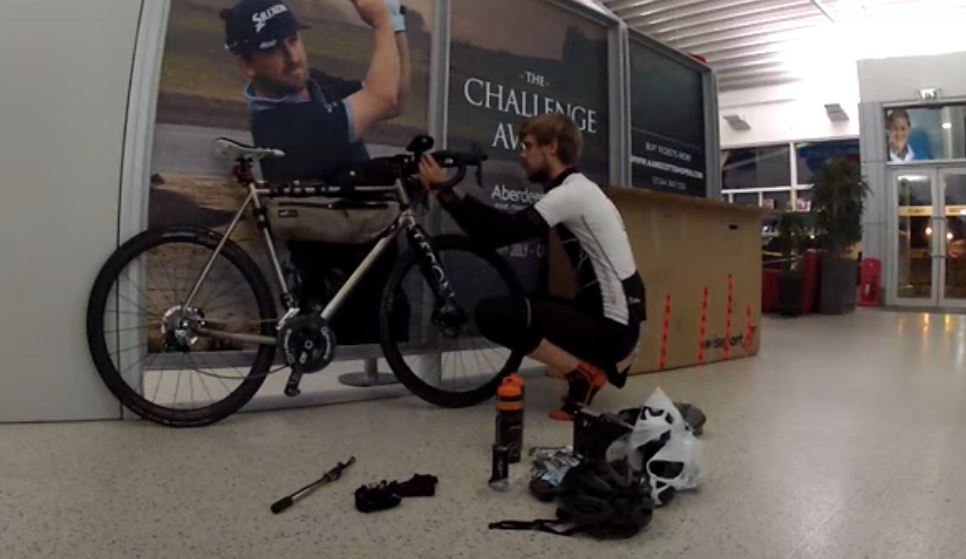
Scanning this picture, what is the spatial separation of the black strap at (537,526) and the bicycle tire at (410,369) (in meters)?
1.19

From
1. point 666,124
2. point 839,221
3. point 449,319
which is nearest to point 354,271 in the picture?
point 449,319

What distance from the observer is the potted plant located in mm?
8969

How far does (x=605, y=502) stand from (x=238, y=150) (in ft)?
5.83

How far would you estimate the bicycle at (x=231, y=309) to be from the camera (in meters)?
2.47

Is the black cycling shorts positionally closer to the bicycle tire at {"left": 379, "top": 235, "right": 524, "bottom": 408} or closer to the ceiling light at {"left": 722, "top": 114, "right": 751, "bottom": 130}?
the bicycle tire at {"left": 379, "top": 235, "right": 524, "bottom": 408}

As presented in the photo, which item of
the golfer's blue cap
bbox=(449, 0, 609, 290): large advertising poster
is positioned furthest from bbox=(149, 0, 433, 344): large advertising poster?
bbox=(449, 0, 609, 290): large advertising poster

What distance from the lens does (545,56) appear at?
12.1ft

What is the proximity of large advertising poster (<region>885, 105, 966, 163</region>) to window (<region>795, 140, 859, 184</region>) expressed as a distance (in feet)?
3.80

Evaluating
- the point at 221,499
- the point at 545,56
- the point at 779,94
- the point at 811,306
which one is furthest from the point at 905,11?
the point at 221,499

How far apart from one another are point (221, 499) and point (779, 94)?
1346 centimetres

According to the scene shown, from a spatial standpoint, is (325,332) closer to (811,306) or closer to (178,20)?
(178,20)

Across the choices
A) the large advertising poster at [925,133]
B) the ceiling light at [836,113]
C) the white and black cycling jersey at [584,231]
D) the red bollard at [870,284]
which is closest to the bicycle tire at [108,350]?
the white and black cycling jersey at [584,231]

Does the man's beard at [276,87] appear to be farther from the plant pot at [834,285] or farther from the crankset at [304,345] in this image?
the plant pot at [834,285]

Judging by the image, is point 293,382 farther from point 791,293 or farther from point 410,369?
point 791,293
